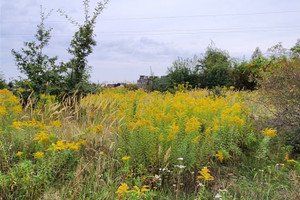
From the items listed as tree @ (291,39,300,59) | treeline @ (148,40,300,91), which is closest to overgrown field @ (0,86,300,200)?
tree @ (291,39,300,59)

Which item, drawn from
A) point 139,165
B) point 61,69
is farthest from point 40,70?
point 139,165

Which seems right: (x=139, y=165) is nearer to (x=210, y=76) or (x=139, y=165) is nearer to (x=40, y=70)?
(x=40, y=70)

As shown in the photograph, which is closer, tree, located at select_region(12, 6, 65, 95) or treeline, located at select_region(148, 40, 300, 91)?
tree, located at select_region(12, 6, 65, 95)

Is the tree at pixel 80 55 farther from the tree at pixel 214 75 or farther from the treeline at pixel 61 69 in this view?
the tree at pixel 214 75

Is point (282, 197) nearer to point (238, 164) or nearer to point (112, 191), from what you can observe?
point (238, 164)

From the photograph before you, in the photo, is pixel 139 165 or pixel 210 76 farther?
pixel 210 76

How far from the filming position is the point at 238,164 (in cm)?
445

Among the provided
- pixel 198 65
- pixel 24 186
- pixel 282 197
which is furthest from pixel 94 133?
pixel 198 65

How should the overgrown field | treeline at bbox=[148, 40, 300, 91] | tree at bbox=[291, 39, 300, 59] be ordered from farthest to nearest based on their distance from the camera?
treeline at bbox=[148, 40, 300, 91] → tree at bbox=[291, 39, 300, 59] → the overgrown field

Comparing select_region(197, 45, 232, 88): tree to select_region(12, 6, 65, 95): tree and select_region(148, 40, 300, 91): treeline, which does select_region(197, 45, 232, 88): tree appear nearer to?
select_region(148, 40, 300, 91): treeline

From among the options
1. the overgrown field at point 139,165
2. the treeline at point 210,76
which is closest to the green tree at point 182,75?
the treeline at point 210,76

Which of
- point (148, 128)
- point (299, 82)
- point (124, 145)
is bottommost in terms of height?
point (124, 145)

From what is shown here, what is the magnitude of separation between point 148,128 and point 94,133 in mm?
1018

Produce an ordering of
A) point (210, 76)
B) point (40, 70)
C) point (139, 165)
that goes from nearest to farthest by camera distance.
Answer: point (139, 165), point (40, 70), point (210, 76)
